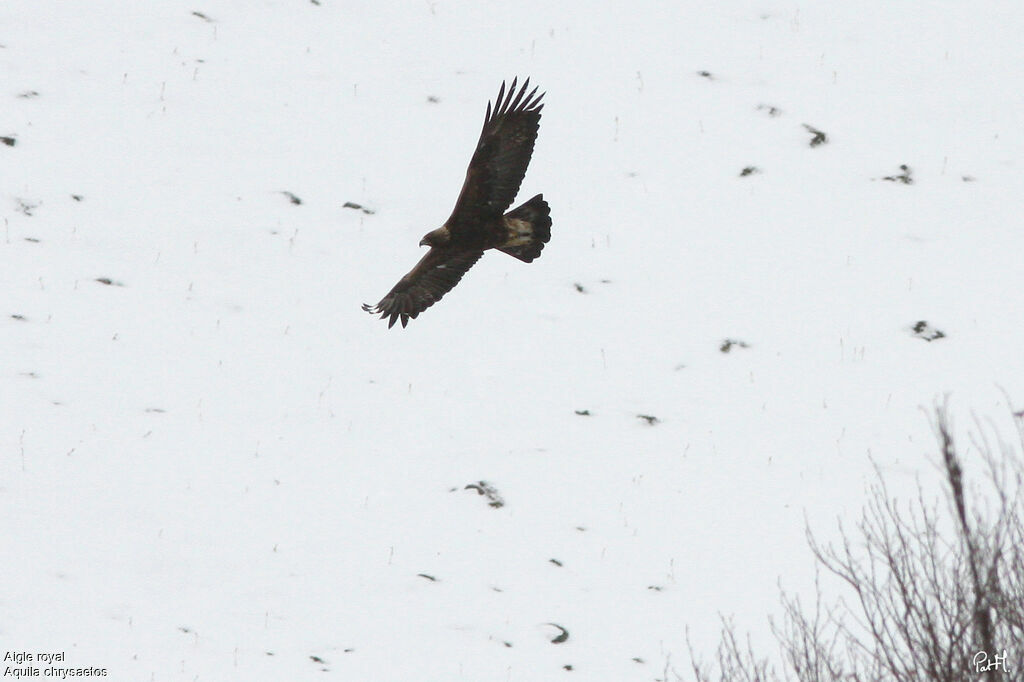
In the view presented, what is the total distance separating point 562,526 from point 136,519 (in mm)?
2903

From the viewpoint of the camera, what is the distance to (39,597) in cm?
1012

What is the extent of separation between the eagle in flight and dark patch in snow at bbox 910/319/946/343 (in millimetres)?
4109

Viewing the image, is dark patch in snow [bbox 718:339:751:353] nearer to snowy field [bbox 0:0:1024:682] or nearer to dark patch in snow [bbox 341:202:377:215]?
snowy field [bbox 0:0:1024:682]

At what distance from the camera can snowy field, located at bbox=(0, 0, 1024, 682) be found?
1059cm

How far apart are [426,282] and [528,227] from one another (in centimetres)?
75

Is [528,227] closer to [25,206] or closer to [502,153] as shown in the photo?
[502,153]

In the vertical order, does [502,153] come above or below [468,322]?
above

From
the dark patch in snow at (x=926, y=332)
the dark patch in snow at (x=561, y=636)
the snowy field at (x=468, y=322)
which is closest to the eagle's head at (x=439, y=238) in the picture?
the snowy field at (x=468, y=322)

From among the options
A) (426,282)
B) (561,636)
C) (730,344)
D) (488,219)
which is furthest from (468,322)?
(561,636)

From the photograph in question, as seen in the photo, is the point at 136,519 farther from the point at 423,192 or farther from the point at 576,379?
the point at 423,192

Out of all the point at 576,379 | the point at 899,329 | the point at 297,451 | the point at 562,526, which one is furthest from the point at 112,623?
the point at 899,329

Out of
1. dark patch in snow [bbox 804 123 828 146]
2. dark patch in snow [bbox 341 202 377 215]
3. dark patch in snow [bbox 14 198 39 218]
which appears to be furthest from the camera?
dark patch in snow [bbox 804 123 828 146]

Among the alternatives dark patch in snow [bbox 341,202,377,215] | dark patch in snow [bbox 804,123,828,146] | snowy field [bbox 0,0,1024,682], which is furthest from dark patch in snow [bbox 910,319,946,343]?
dark patch in snow [bbox 341,202,377,215]

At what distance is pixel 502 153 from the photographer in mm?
10031
